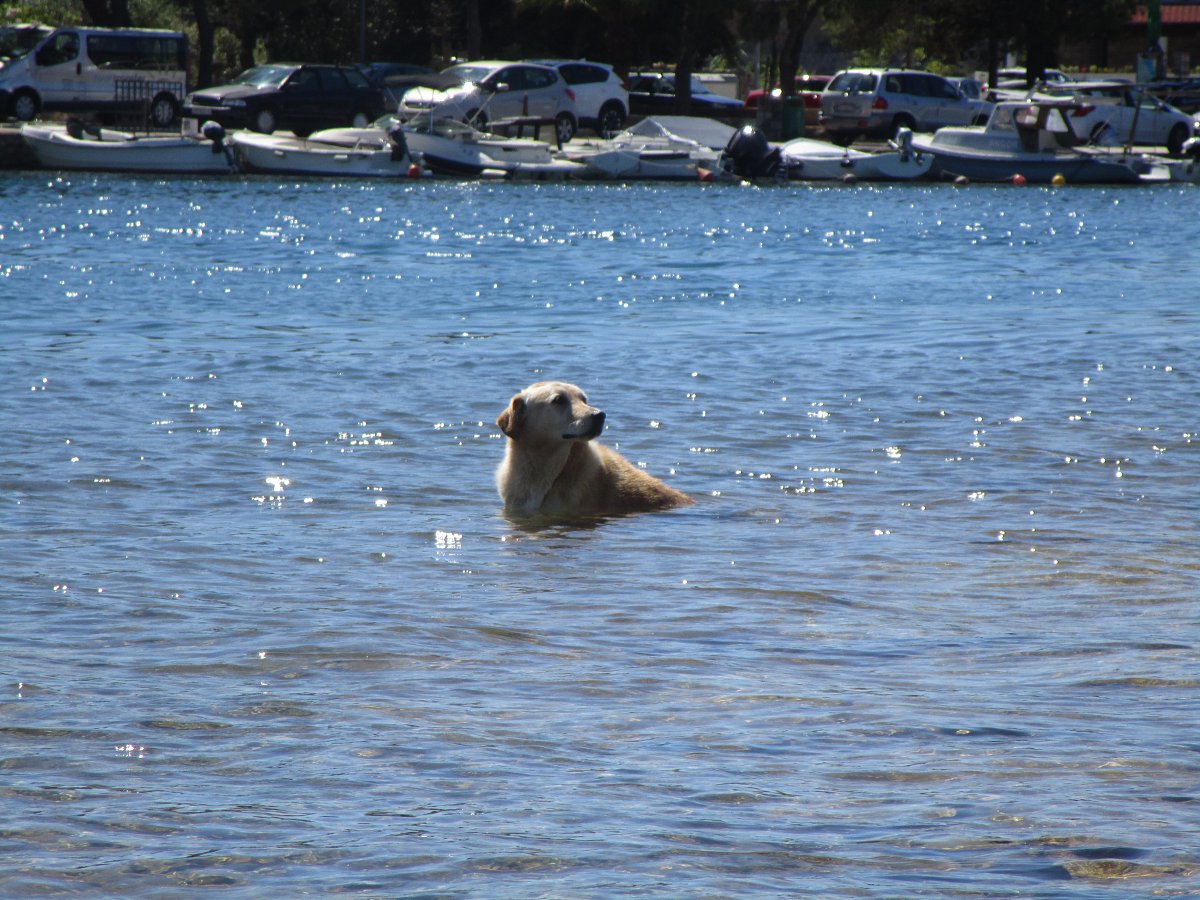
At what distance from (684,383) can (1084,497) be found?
4793 mm

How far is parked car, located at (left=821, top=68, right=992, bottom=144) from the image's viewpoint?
4897 cm

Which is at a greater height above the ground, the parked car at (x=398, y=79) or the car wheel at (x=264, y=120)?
the parked car at (x=398, y=79)

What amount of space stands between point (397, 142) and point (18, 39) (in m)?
11.5

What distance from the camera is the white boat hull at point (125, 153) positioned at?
38.9 m

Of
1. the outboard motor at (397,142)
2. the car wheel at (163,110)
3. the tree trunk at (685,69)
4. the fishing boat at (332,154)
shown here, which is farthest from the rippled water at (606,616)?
the tree trunk at (685,69)

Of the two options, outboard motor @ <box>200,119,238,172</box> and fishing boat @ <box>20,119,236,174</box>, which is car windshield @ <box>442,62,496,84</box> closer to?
outboard motor @ <box>200,119,238,172</box>

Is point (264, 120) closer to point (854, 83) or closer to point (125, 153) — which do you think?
point (125, 153)

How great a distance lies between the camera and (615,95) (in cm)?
4822

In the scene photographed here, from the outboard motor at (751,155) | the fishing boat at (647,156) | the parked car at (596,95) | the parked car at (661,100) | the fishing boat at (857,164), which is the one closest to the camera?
the fishing boat at (647,156)

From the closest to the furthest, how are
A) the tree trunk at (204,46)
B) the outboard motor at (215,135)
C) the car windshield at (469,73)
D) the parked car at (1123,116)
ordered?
the outboard motor at (215,135) < the car windshield at (469,73) < the parked car at (1123,116) < the tree trunk at (204,46)

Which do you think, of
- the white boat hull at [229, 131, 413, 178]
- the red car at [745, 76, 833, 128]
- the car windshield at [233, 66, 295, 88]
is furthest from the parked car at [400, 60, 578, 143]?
the red car at [745, 76, 833, 128]

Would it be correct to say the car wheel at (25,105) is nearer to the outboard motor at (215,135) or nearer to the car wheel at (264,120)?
the car wheel at (264,120)

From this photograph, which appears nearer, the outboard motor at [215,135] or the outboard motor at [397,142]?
the outboard motor at [215,135]

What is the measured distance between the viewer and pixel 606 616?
6.56 meters
